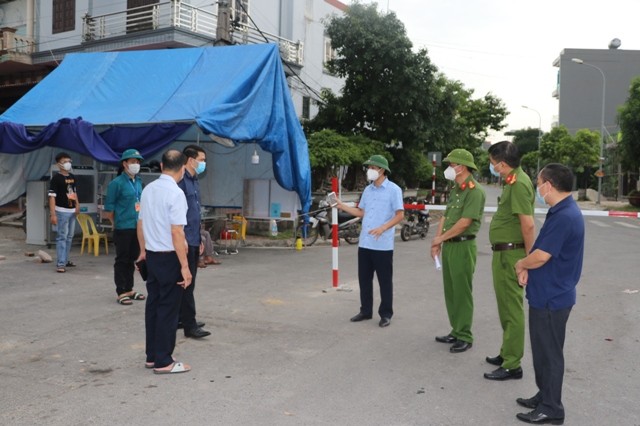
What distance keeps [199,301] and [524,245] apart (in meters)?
4.52

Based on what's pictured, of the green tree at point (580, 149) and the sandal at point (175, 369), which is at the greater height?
the green tree at point (580, 149)

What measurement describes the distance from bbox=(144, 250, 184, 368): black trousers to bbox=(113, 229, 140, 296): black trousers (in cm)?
281

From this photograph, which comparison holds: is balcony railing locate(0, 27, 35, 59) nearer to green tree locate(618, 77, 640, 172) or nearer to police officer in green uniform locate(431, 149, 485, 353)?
police officer in green uniform locate(431, 149, 485, 353)

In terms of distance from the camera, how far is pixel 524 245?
16.0ft

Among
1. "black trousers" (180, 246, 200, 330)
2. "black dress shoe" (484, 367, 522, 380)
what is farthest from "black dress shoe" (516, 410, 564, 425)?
"black trousers" (180, 246, 200, 330)

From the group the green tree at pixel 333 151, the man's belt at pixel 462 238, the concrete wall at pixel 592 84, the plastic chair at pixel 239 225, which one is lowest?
the plastic chair at pixel 239 225

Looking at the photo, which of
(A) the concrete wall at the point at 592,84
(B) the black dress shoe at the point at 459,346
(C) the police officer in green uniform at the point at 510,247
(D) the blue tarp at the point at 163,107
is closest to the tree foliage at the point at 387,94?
(D) the blue tarp at the point at 163,107

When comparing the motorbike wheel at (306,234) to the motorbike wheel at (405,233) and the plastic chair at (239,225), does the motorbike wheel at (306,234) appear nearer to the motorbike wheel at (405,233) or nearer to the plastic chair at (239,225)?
the plastic chair at (239,225)

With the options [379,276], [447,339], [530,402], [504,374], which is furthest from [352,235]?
[530,402]

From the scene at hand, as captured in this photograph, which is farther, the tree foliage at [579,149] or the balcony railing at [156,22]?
the tree foliage at [579,149]

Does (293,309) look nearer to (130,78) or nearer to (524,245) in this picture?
(524,245)

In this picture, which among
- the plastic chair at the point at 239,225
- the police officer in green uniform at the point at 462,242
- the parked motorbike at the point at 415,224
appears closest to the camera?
the police officer in green uniform at the point at 462,242

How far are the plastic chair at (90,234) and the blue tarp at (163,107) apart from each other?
1.63 metres

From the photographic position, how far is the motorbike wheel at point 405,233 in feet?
51.3
